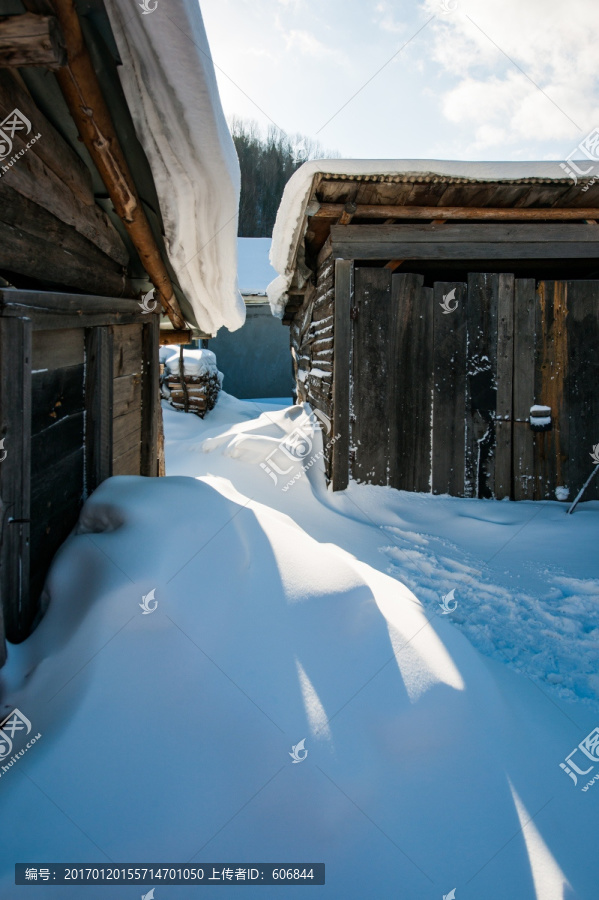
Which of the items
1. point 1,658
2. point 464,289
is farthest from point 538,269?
point 1,658

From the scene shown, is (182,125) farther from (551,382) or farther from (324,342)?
(551,382)

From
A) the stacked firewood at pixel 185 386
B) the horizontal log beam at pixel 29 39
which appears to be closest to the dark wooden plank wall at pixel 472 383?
the horizontal log beam at pixel 29 39

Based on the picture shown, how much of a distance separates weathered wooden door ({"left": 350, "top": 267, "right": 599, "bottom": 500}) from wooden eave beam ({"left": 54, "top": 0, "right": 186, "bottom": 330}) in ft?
7.82

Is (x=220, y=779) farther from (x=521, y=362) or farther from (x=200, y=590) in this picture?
(x=521, y=362)

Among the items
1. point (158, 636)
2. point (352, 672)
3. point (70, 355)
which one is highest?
point (70, 355)

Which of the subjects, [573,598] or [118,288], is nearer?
[573,598]

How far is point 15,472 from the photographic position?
6.37 ft

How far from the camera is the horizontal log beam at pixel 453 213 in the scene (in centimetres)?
445

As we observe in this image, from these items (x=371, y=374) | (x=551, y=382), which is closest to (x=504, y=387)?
(x=551, y=382)

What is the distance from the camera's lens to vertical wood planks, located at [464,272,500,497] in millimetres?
4742

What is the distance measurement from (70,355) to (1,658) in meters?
1.63

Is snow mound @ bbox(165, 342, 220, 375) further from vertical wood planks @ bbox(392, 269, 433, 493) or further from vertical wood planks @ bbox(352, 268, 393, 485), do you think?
vertical wood planks @ bbox(392, 269, 433, 493)

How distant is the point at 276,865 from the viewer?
1432 mm

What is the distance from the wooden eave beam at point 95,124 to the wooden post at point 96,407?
0.73 meters
